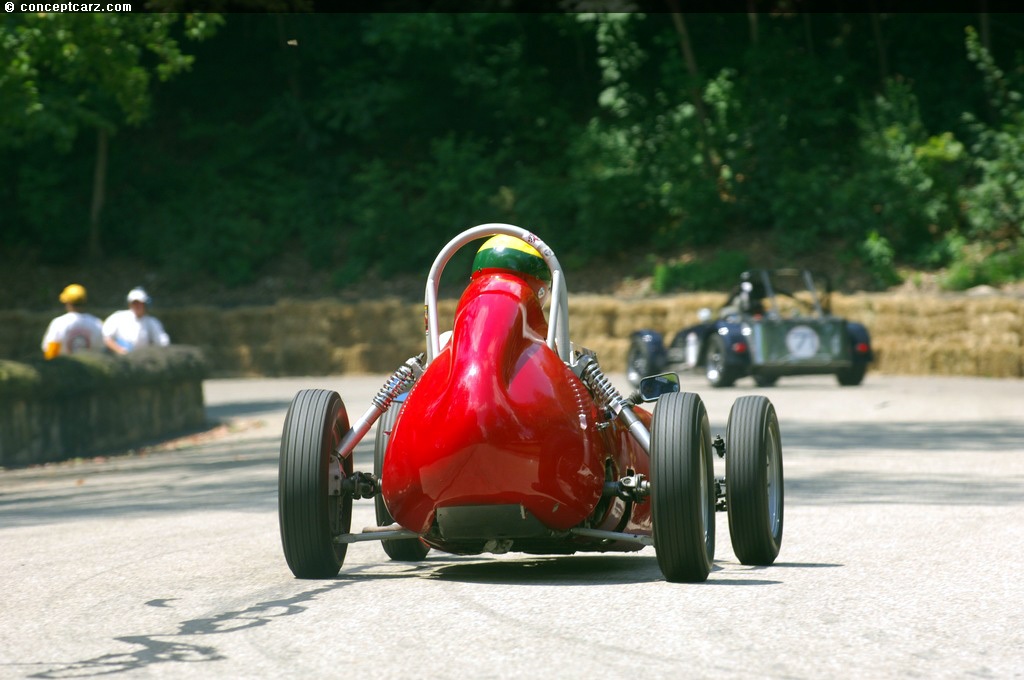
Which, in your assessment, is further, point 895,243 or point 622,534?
point 895,243

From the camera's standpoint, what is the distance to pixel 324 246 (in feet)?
133

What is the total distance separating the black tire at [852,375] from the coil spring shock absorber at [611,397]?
1772 cm

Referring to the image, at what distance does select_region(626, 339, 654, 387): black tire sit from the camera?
25.0 metres

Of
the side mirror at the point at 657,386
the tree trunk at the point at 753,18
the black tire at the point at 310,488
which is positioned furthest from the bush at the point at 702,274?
the black tire at the point at 310,488

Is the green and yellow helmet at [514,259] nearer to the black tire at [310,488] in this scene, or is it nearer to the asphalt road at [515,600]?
the black tire at [310,488]

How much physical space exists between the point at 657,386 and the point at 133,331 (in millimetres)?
12493

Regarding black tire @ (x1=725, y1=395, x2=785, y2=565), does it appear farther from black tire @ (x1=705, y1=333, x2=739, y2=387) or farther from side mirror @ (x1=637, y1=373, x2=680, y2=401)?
black tire @ (x1=705, y1=333, x2=739, y2=387)

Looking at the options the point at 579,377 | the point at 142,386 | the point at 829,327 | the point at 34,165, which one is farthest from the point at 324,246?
the point at 579,377

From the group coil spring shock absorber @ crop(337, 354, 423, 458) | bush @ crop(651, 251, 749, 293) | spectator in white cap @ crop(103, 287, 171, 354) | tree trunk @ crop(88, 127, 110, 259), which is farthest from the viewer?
tree trunk @ crop(88, 127, 110, 259)

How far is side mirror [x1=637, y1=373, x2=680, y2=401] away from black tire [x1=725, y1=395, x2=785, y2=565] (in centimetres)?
30

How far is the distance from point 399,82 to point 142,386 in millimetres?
24843

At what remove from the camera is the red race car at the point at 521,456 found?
6.52 meters

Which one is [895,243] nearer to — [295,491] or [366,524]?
[366,524]

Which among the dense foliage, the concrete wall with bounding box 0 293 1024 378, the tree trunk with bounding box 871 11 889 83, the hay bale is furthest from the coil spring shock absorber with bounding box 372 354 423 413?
the tree trunk with bounding box 871 11 889 83
